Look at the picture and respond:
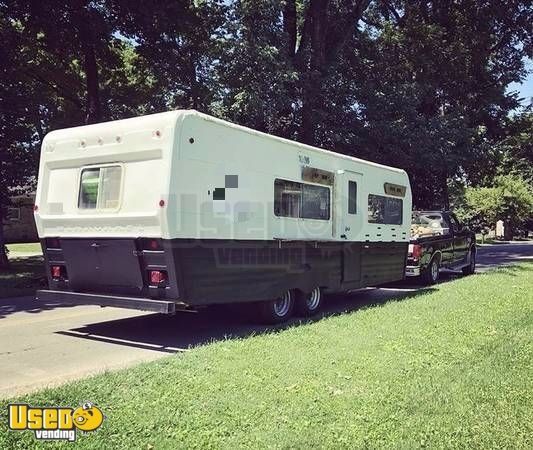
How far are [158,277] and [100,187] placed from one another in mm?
1630

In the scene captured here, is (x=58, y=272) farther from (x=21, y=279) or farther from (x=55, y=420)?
(x=21, y=279)

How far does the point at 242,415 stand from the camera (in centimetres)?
451

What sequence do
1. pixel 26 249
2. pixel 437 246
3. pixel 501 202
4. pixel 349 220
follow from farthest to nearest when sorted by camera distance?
pixel 501 202, pixel 26 249, pixel 437 246, pixel 349 220

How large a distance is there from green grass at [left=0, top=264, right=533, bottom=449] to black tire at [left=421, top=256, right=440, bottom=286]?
655cm

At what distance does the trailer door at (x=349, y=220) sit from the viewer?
10609 mm

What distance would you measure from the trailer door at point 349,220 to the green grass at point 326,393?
2887 millimetres

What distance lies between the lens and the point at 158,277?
7.55m

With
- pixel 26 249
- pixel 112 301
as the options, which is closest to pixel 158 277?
pixel 112 301

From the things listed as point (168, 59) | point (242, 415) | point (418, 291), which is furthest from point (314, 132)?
point (242, 415)

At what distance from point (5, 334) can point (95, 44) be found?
10883 mm

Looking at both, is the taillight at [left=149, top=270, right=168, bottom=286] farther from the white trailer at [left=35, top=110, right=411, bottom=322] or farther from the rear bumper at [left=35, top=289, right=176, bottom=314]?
the rear bumper at [left=35, top=289, right=176, bottom=314]

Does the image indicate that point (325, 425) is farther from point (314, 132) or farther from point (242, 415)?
point (314, 132)

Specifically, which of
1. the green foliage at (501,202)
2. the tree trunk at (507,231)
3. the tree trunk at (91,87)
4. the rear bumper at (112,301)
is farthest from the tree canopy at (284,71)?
the tree trunk at (507,231)

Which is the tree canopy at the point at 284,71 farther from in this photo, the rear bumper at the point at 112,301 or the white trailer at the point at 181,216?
the rear bumper at the point at 112,301
